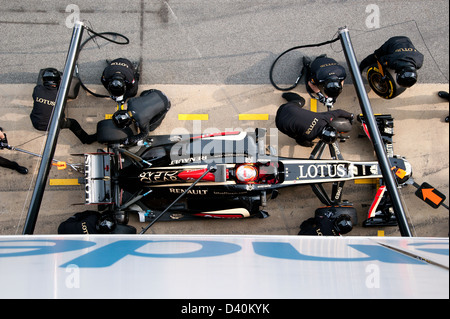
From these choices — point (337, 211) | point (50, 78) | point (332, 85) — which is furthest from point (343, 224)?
point (50, 78)

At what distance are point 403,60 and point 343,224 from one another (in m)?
2.89

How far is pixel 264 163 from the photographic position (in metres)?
5.28

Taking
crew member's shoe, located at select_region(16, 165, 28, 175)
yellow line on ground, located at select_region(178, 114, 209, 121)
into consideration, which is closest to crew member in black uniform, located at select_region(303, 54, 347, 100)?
yellow line on ground, located at select_region(178, 114, 209, 121)

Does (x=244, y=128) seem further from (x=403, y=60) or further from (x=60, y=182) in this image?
(x=60, y=182)

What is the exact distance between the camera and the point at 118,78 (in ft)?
17.2

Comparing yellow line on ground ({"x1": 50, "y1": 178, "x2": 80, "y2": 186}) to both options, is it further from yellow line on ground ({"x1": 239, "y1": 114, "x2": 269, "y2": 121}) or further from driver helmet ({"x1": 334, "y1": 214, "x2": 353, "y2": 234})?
driver helmet ({"x1": 334, "y1": 214, "x2": 353, "y2": 234})

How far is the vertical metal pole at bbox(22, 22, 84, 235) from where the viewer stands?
3.82 metres

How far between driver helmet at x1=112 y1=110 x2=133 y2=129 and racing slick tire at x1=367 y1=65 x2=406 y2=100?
448 centimetres

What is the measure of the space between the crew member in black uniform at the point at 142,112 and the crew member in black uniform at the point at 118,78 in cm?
27

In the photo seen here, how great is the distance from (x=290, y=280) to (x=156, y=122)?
4398mm

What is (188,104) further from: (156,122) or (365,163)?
(365,163)

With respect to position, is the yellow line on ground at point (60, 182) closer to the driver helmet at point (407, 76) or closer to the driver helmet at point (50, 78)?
the driver helmet at point (50, 78)

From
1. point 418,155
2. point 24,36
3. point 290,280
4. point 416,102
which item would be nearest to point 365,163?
point 418,155
